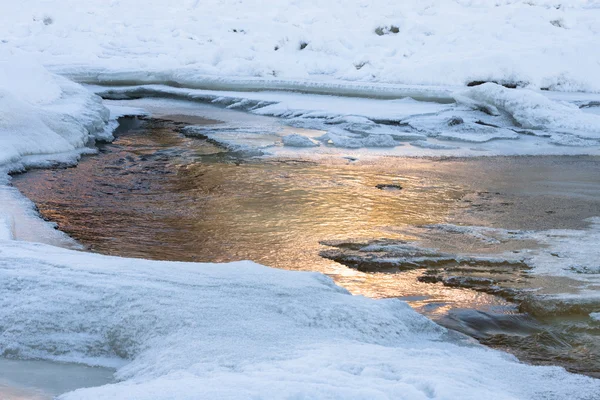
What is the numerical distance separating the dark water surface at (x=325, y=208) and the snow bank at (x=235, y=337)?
57 centimetres

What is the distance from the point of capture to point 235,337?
8.39 ft

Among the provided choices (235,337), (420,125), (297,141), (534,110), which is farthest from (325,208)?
(534,110)

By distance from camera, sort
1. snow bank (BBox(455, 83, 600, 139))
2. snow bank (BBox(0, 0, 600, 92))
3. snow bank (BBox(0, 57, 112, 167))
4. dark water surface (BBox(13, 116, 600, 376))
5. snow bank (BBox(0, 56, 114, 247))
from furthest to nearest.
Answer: snow bank (BBox(0, 0, 600, 92)) < snow bank (BBox(455, 83, 600, 139)) < snow bank (BBox(0, 57, 112, 167)) < snow bank (BBox(0, 56, 114, 247)) < dark water surface (BBox(13, 116, 600, 376))

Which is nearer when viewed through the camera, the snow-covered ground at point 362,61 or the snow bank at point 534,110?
the snow-covered ground at point 362,61

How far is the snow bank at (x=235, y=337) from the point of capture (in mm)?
2164

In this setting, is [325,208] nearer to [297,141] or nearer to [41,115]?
[297,141]

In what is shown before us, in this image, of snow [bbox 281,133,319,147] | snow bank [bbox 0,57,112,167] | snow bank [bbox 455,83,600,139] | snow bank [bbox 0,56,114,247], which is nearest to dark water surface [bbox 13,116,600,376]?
snow bank [bbox 0,56,114,247]

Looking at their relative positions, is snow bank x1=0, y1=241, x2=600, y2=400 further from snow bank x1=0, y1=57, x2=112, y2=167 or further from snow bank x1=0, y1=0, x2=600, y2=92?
snow bank x1=0, y1=0, x2=600, y2=92

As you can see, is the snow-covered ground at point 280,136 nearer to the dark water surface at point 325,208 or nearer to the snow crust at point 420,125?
the snow crust at point 420,125

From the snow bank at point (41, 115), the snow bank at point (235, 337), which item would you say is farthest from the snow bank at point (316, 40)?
the snow bank at point (235, 337)

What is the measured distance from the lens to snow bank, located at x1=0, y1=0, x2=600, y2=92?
13203mm

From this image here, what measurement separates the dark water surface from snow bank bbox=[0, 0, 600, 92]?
5670 mm

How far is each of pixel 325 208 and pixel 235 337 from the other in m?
3.08

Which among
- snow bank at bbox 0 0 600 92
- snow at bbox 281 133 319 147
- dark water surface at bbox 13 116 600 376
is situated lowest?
dark water surface at bbox 13 116 600 376
